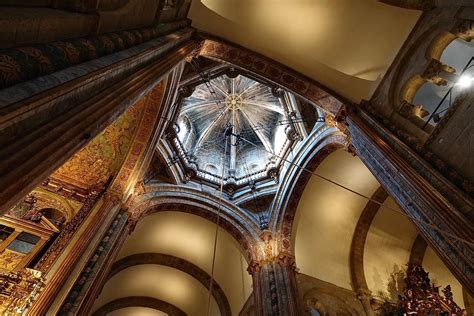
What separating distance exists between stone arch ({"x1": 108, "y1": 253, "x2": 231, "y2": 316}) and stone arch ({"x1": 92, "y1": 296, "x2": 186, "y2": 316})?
7.54 ft

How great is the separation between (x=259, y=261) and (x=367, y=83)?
5716 mm

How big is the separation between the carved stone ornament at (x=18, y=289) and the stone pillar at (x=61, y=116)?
336 cm

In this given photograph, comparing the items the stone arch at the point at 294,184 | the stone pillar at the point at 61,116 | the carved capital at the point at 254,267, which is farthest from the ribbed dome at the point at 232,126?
the stone pillar at the point at 61,116

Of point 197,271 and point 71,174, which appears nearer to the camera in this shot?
point 71,174

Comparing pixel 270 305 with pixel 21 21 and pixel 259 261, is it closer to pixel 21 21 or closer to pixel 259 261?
pixel 259 261

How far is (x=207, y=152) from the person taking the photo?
13406 mm

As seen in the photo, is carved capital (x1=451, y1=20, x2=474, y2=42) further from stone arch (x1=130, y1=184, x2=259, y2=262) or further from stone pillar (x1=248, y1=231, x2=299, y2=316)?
stone arch (x1=130, y1=184, x2=259, y2=262)

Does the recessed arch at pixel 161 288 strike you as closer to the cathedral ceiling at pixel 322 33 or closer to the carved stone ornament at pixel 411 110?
the cathedral ceiling at pixel 322 33

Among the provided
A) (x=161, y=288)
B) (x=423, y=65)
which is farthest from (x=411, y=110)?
(x=161, y=288)

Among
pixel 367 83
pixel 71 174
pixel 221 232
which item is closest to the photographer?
pixel 367 83

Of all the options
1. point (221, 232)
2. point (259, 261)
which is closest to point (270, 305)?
point (259, 261)

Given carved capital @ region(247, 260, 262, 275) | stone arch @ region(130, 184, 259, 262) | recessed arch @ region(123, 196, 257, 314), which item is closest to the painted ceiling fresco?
stone arch @ region(130, 184, 259, 262)

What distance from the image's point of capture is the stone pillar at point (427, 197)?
3049 millimetres

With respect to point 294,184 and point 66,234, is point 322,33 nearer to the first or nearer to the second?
point 294,184
